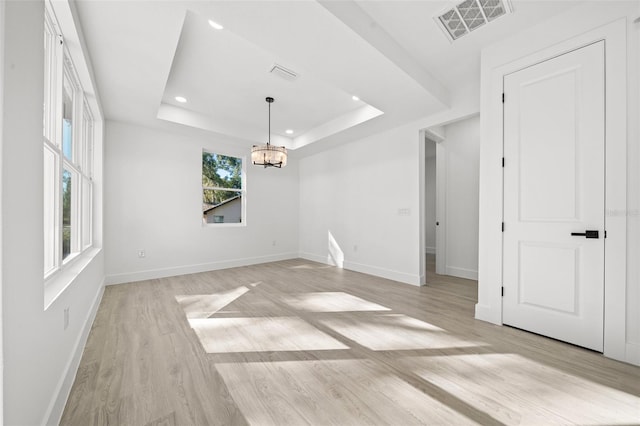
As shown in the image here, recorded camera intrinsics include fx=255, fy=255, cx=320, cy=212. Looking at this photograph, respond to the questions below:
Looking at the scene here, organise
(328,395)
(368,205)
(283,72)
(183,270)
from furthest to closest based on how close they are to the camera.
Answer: (368,205) → (183,270) → (283,72) → (328,395)

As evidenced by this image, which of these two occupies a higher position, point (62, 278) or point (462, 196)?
point (462, 196)

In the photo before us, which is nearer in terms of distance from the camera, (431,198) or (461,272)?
(461,272)

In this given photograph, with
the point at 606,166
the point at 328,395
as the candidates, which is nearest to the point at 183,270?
the point at 328,395

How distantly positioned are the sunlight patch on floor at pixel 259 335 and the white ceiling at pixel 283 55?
2.62m

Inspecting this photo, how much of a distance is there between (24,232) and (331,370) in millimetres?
1855

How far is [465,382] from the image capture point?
1682 millimetres

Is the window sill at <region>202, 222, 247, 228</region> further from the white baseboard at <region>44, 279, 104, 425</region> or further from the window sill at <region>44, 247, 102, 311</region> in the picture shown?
the white baseboard at <region>44, 279, 104, 425</region>

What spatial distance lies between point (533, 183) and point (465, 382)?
1884 mm

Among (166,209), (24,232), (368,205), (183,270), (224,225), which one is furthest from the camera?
(224,225)

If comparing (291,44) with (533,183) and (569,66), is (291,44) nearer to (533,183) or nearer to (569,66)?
(569,66)

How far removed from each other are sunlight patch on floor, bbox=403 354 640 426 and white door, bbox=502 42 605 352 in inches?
26.0

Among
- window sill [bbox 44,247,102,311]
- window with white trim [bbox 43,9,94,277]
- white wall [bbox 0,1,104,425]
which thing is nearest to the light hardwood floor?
white wall [bbox 0,1,104,425]

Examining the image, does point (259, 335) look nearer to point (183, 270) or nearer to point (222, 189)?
point (183, 270)

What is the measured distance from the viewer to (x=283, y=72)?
313 centimetres
